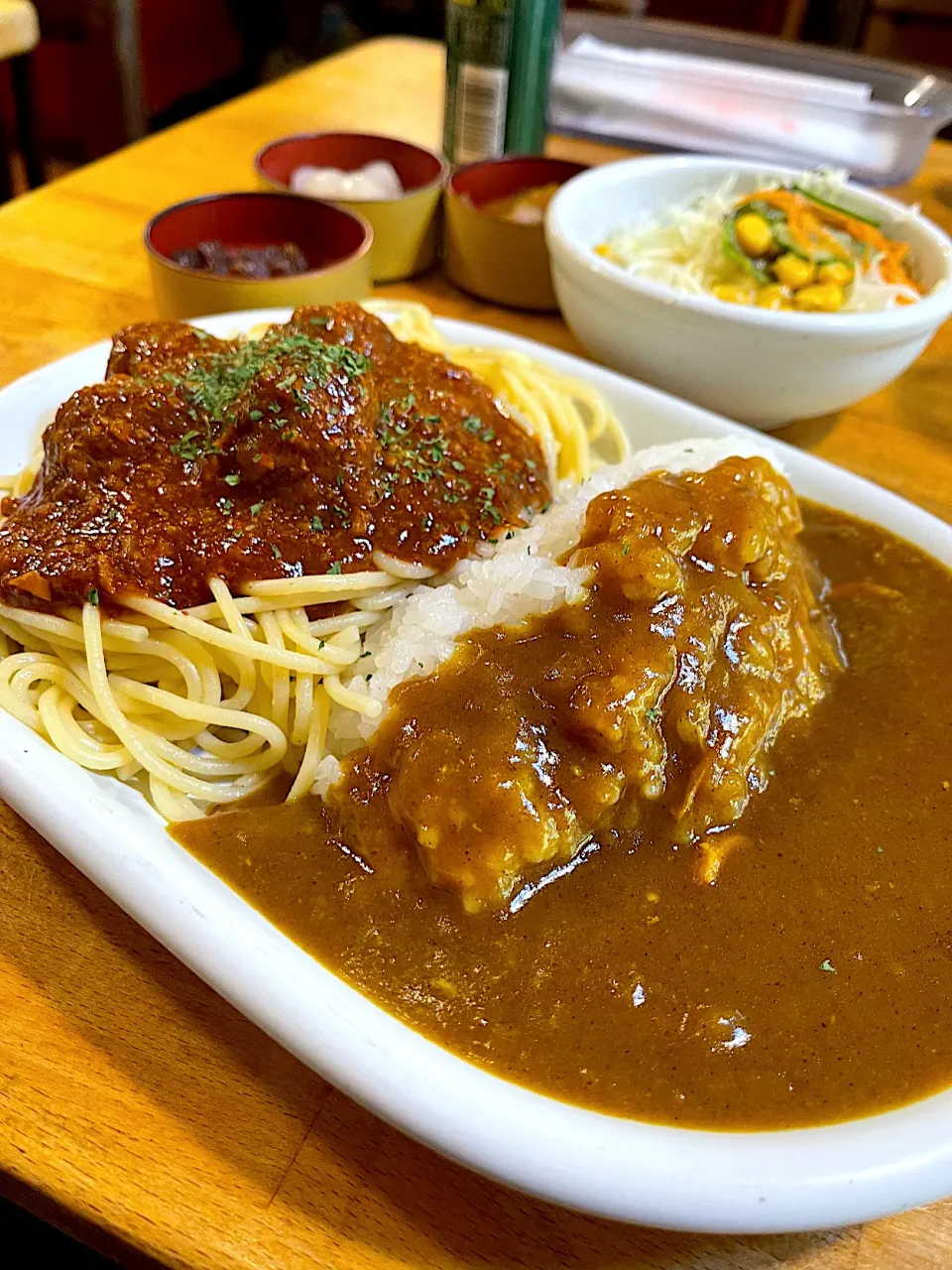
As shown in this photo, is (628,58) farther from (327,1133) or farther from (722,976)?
(327,1133)

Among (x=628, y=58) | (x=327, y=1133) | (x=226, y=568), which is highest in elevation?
(x=628, y=58)

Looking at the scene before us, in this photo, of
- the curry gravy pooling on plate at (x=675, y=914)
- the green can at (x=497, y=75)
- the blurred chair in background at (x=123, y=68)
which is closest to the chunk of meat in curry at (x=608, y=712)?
the curry gravy pooling on plate at (x=675, y=914)

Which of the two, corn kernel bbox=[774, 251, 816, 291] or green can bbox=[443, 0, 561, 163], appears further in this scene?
green can bbox=[443, 0, 561, 163]

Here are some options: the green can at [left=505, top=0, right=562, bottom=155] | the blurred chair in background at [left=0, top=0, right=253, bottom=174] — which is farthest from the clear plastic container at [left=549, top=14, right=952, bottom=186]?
the blurred chair in background at [left=0, top=0, right=253, bottom=174]

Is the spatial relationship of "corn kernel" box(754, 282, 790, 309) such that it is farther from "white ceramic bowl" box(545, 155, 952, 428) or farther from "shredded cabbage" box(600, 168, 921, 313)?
"white ceramic bowl" box(545, 155, 952, 428)

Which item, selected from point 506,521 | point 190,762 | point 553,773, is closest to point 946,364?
point 506,521
